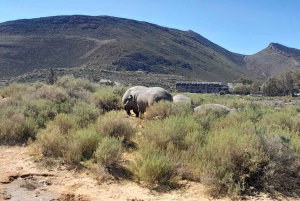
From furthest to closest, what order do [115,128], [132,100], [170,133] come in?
[132,100], [115,128], [170,133]

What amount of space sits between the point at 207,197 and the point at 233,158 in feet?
2.98

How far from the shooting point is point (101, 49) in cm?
6944

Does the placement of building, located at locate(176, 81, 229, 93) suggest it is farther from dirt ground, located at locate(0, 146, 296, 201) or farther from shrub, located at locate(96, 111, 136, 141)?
dirt ground, located at locate(0, 146, 296, 201)

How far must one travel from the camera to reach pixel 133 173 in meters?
6.37

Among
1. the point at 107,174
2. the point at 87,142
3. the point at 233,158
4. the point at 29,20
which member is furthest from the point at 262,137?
the point at 29,20

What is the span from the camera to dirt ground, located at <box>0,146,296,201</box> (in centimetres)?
541

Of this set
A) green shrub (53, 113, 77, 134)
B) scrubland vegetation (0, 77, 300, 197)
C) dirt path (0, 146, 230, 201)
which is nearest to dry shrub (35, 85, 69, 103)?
scrubland vegetation (0, 77, 300, 197)

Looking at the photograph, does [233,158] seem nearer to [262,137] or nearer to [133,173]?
[262,137]

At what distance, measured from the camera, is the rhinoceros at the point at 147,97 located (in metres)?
11.9

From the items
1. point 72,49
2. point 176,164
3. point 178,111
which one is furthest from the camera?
point 72,49

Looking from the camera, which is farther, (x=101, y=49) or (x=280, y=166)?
(x=101, y=49)

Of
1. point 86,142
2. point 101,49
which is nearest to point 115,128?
point 86,142

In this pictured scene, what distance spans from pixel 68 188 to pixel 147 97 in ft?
22.8

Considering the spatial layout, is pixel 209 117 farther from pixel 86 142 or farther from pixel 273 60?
pixel 273 60
